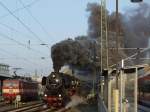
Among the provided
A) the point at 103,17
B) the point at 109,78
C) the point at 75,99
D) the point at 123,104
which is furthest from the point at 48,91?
the point at 123,104

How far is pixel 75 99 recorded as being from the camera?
54.4 m

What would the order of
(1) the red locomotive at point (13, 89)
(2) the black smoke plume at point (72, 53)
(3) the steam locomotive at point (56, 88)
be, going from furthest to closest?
(1) the red locomotive at point (13, 89) < (2) the black smoke plume at point (72, 53) < (3) the steam locomotive at point (56, 88)

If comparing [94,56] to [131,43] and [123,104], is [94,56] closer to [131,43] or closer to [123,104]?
[131,43]

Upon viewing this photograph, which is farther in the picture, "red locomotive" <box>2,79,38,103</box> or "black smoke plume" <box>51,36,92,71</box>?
"red locomotive" <box>2,79,38,103</box>

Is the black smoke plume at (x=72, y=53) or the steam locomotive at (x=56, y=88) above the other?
the black smoke plume at (x=72, y=53)

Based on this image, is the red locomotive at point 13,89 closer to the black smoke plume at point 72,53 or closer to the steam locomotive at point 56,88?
the black smoke plume at point 72,53

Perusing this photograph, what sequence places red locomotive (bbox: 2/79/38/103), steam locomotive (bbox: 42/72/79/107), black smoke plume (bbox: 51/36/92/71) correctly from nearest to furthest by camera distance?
steam locomotive (bbox: 42/72/79/107)
black smoke plume (bbox: 51/36/92/71)
red locomotive (bbox: 2/79/38/103)

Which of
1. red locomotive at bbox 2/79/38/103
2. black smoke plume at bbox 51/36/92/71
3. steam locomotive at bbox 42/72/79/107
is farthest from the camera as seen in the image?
red locomotive at bbox 2/79/38/103

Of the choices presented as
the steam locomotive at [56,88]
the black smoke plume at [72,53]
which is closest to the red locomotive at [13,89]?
the black smoke plume at [72,53]

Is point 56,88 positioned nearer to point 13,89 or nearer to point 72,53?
point 72,53

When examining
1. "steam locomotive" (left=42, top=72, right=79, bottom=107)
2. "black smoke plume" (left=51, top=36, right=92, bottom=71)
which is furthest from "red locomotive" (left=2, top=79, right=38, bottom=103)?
"steam locomotive" (left=42, top=72, right=79, bottom=107)

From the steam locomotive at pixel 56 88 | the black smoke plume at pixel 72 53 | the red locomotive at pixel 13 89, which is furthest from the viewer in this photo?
the red locomotive at pixel 13 89

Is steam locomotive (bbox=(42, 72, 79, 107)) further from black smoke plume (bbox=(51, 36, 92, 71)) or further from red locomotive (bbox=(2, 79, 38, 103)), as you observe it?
red locomotive (bbox=(2, 79, 38, 103))

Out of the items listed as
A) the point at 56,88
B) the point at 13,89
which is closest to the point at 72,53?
the point at 13,89
